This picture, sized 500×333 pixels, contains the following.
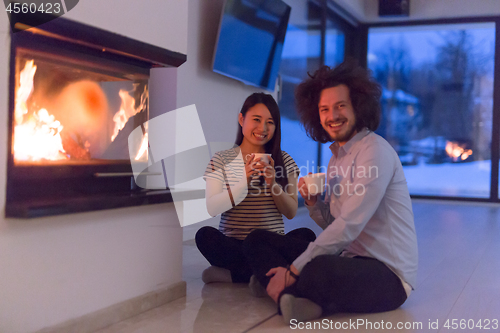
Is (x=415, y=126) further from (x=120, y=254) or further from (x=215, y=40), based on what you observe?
(x=120, y=254)

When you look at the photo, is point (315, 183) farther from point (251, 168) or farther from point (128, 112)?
point (128, 112)

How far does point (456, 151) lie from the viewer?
640 cm

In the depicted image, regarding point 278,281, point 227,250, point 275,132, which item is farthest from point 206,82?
point 278,281

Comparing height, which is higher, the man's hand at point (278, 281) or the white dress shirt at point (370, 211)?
the white dress shirt at point (370, 211)

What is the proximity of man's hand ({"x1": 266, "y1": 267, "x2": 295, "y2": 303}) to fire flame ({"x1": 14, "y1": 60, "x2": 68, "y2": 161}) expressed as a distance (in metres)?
0.81

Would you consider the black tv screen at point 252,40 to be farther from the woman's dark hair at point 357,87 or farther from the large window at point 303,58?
the woman's dark hair at point 357,87

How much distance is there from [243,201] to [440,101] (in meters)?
5.10

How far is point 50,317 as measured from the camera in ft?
4.70

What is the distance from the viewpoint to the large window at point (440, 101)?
6.31m

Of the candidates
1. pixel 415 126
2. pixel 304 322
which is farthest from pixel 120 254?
pixel 415 126

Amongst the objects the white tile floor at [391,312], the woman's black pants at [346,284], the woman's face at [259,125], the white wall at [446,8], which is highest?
the white wall at [446,8]

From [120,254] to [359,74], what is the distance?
108 centimetres

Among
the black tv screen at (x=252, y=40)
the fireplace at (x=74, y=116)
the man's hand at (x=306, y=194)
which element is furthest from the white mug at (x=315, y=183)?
the black tv screen at (x=252, y=40)

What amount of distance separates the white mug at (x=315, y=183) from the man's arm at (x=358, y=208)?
0.14 metres
